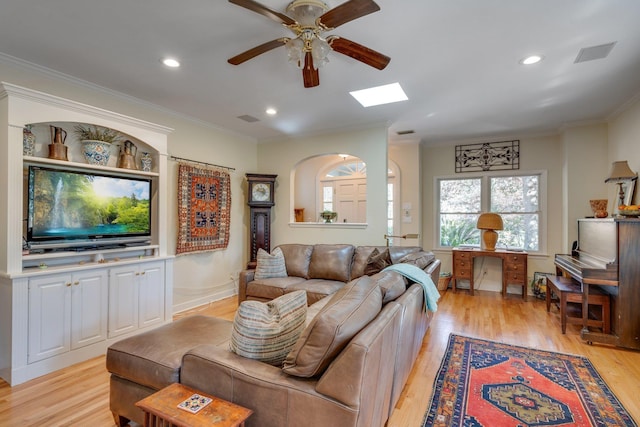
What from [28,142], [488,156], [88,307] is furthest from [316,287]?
[488,156]

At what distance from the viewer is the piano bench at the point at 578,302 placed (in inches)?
123

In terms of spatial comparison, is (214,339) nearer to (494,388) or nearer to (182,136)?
(494,388)

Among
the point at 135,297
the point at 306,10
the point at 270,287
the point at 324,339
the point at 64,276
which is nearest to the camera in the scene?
the point at 324,339

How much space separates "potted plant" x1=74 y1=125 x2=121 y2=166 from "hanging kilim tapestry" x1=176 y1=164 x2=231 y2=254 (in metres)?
1.02

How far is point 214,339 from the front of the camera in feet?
6.68

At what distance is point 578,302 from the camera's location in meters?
3.32

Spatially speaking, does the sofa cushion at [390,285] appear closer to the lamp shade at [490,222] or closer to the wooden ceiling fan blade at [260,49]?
the wooden ceiling fan blade at [260,49]

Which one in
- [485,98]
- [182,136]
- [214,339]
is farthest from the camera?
[182,136]

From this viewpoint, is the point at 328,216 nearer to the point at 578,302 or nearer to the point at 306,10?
the point at 578,302

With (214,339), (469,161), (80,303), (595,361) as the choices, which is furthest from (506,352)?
(80,303)

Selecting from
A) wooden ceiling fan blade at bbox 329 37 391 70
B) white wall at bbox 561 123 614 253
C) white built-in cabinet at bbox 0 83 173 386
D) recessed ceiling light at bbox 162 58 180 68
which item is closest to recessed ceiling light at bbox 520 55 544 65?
wooden ceiling fan blade at bbox 329 37 391 70

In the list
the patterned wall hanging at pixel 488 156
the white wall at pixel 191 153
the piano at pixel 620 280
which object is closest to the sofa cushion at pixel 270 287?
the white wall at pixel 191 153

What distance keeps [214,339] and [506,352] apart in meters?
2.62

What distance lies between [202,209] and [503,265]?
15.5 feet
